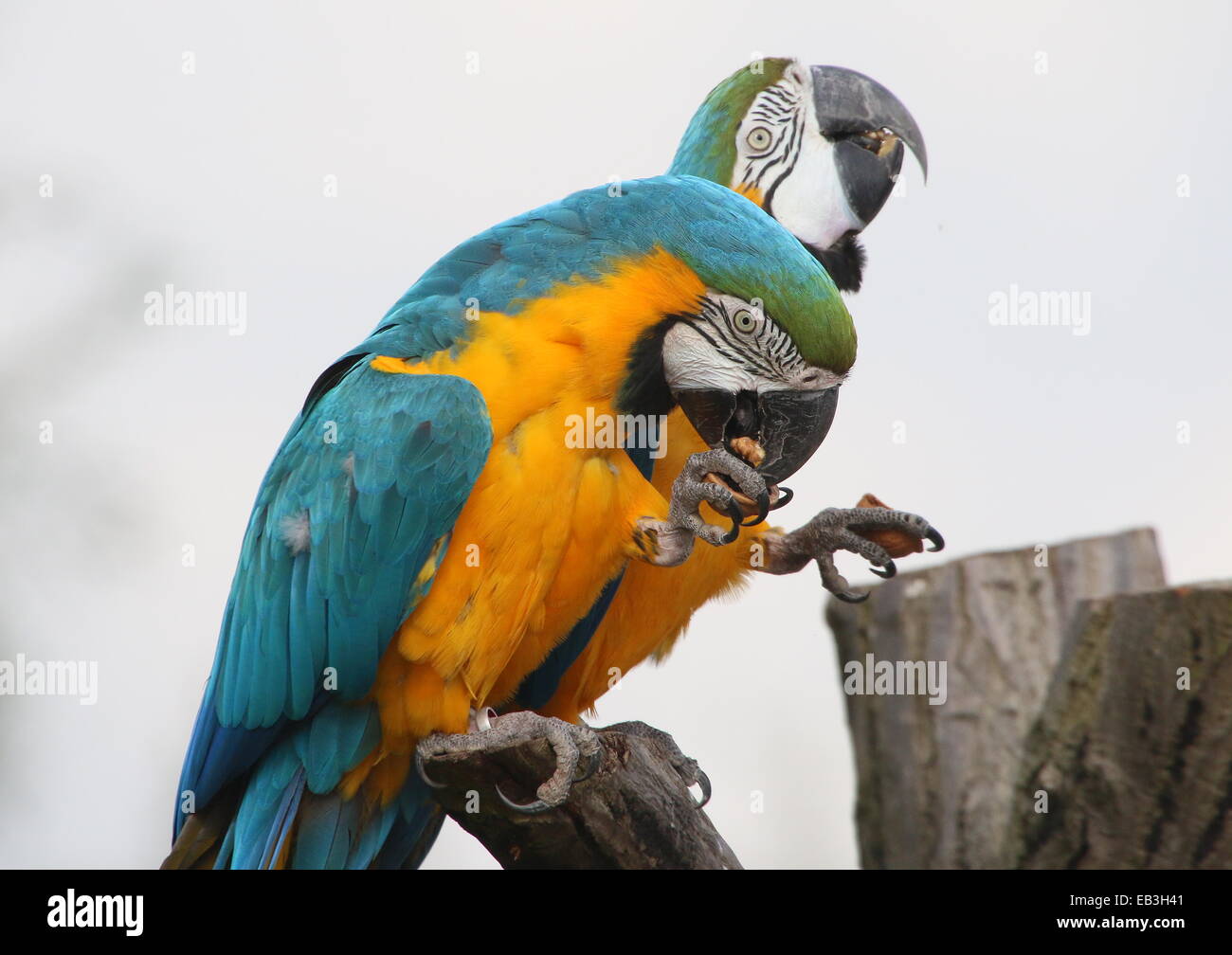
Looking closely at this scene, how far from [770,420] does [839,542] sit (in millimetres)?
404

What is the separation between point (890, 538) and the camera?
3326mm

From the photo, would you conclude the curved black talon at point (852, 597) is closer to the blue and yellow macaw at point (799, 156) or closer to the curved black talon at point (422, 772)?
the blue and yellow macaw at point (799, 156)

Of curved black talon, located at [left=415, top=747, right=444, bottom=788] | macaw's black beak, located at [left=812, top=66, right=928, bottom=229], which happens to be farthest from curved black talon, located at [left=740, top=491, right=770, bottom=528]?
macaw's black beak, located at [left=812, top=66, right=928, bottom=229]

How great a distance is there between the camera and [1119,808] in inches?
120

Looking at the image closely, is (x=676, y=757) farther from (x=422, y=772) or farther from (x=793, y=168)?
(x=793, y=168)

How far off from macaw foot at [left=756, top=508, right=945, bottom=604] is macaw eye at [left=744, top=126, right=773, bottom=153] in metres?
1.36

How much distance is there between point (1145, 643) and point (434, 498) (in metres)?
1.65

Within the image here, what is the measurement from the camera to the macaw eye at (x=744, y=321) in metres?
3.01

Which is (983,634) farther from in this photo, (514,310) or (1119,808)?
(514,310)

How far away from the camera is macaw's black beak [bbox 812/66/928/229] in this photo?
162 inches

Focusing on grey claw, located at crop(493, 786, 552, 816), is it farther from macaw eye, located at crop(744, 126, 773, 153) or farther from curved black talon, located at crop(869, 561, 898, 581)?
macaw eye, located at crop(744, 126, 773, 153)

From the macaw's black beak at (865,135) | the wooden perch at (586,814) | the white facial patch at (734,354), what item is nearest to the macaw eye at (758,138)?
the macaw's black beak at (865,135)

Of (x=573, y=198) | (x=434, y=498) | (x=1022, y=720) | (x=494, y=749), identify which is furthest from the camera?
(x=1022, y=720)
